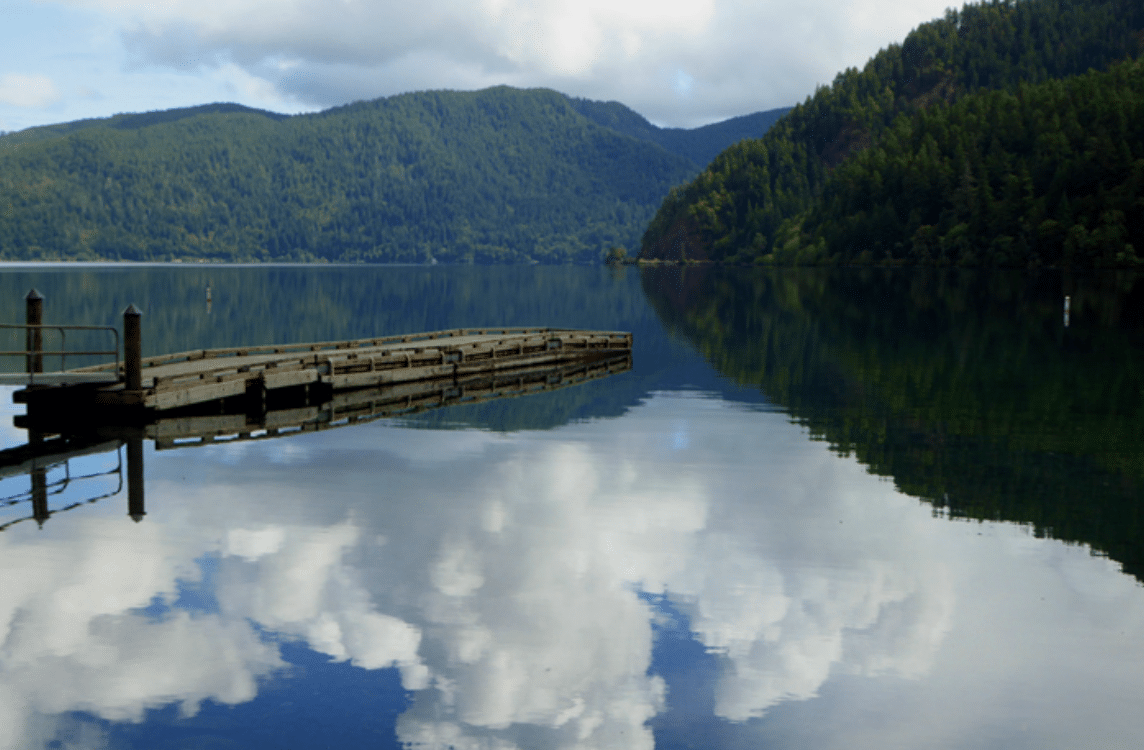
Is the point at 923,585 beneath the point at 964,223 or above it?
beneath

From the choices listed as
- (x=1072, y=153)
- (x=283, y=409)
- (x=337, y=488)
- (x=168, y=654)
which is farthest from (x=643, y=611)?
(x=1072, y=153)

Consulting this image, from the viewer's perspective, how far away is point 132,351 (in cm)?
3006

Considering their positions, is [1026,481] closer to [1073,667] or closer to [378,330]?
[1073,667]

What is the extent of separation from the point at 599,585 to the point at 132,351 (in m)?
18.8

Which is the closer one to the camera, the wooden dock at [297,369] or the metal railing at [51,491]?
the metal railing at [51,491]

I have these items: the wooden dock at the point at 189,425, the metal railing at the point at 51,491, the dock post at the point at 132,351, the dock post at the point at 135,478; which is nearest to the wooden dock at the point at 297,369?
the dock post at the point at 132,351


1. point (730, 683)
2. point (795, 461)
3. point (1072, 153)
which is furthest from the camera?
point (1072, 153)

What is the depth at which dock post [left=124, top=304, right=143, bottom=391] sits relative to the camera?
97.8ft

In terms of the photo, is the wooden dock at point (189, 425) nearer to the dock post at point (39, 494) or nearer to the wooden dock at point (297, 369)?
the dock post at point (39, 494)

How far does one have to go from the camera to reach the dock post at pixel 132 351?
2981cm

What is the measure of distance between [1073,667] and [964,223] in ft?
583

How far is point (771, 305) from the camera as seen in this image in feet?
300

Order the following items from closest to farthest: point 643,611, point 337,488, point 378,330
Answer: point 643,611, point 337,488, point 378,330

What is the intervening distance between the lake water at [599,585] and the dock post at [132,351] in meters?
3.35
